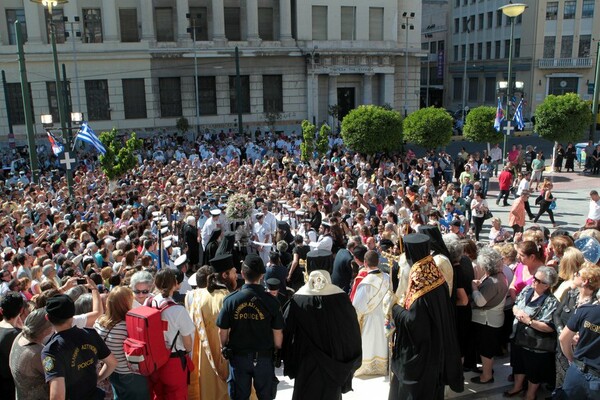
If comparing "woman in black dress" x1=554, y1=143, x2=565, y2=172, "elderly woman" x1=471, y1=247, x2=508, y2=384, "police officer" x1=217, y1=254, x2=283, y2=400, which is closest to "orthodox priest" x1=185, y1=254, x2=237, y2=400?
"police officer" x1=217, y1=254, x2=283, y2=400

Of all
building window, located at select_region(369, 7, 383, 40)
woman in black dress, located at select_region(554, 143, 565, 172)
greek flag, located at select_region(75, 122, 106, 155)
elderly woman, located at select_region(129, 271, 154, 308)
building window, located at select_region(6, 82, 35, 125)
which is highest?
building window, located at select_region(369, 7, 383, 40)

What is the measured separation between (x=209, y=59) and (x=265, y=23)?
214 inches

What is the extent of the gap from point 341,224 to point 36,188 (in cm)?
1040

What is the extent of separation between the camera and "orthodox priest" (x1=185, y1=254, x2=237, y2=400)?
5.68 meters

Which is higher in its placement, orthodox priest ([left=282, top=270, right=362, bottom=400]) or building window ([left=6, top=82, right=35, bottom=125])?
building window ([left=6, top=82, right=35, bottom=125])

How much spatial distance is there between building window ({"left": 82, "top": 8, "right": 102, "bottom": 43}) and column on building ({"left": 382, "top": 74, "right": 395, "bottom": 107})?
67.9ft

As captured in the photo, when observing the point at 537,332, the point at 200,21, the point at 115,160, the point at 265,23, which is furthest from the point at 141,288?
the point at 265,23

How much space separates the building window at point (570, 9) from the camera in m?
49.4

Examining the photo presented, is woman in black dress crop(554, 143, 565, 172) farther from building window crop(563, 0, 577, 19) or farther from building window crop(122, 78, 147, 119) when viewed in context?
building window crop(563, 0, 577, 19)

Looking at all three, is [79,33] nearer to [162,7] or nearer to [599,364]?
[162,7]

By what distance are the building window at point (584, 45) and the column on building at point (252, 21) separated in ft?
101

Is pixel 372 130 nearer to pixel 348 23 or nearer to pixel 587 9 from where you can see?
pixel 348 23

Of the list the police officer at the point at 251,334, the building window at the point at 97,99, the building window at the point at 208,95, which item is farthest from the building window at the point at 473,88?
the police officer at the point at 251,334

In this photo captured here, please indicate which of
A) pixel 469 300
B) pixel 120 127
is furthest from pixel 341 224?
pixel 120 127
